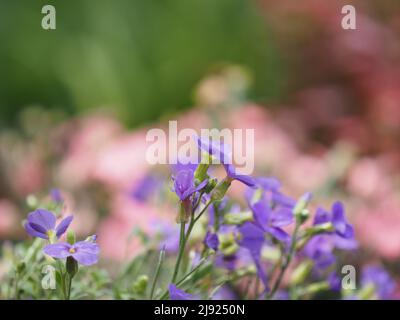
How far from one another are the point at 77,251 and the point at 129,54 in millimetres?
1986

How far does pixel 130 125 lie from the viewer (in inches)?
101

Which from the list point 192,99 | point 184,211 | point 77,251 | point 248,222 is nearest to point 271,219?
point 248,222

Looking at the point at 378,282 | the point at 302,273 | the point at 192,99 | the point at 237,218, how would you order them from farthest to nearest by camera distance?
the point at 192,99, the point at 378,282, the point at 302,273, the point at 237,218

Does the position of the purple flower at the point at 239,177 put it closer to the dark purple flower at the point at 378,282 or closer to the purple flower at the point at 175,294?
the purple flower at the point at 175,294

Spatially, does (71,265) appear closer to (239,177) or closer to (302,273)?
(239,177)

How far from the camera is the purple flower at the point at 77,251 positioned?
74cm

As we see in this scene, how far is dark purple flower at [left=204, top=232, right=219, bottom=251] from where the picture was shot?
834 mm

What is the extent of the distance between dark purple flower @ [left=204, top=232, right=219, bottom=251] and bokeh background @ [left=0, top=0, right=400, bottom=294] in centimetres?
50

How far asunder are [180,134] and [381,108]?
0.75 m

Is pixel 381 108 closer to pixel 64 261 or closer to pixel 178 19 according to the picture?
pixel 178 19

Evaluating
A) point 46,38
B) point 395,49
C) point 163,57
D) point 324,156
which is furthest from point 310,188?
point 46,38

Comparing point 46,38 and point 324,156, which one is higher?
point 46,38

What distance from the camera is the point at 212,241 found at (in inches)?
32.9

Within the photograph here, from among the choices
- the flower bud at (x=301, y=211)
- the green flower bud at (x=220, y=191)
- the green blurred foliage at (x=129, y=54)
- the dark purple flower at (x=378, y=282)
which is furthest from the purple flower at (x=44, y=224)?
the green blurred foliage at (x=129, y=54)
